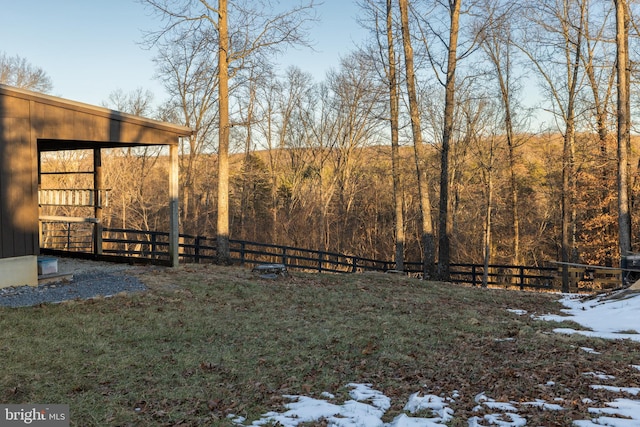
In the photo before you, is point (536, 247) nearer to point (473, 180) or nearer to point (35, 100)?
point (473, 180)

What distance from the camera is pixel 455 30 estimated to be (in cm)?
1475

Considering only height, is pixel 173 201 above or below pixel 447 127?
below

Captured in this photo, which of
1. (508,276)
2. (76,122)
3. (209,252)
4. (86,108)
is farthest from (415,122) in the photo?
(209,252)

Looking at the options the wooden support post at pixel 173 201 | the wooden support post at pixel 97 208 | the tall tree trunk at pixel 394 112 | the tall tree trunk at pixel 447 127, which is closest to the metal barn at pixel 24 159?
the wooden support post at pixel 173 201

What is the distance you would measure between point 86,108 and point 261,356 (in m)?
7.02

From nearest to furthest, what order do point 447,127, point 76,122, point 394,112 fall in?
point 76,122 → point 447,127 → point 394,112

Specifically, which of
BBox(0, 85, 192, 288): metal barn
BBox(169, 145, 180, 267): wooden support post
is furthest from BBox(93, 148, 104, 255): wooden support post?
BBox(0, 85, 192, 288): metal barn

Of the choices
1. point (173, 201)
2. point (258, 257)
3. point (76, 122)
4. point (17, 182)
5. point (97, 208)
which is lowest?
point (258, 257)

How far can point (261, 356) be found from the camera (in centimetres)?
592

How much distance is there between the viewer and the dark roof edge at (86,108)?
28.4ft

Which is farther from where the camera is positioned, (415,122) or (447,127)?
(415,122)

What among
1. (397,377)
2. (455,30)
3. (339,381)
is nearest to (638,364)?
(397,377)

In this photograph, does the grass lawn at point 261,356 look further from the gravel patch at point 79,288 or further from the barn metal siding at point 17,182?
the barn metal siding at point 17,182

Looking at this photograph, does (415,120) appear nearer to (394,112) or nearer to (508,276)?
(394,112)
